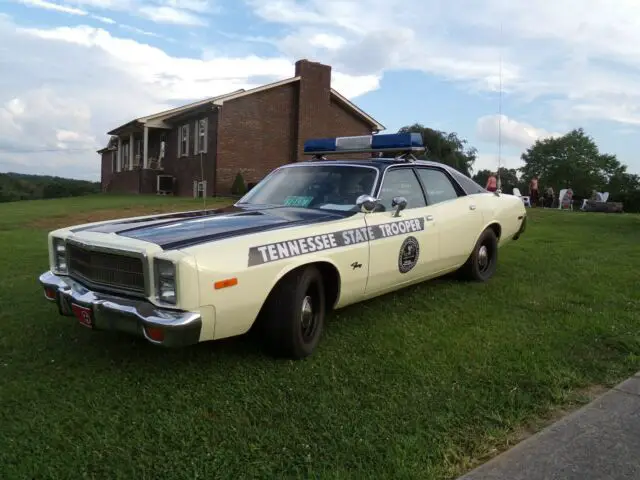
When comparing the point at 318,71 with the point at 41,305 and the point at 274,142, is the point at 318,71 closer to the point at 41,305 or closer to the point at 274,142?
the point at 274,142

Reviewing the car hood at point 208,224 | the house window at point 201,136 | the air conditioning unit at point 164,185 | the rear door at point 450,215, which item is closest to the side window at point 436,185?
the rear door at point 450,215

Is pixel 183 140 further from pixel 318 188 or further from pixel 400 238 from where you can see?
pixel 400 238

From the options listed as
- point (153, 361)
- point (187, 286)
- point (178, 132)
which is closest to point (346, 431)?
point (187, 286)

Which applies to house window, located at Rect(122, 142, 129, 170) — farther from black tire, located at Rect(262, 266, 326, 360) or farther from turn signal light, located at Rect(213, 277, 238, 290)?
turn signal light, located at Rect(213, 277, 238, 290)

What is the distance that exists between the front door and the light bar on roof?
27 cm

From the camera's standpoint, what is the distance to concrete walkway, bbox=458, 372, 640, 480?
102 inches

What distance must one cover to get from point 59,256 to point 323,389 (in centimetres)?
219

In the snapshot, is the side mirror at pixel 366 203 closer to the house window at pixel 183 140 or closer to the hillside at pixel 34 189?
the house window at pixel 183 140

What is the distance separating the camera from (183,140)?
26.7 m

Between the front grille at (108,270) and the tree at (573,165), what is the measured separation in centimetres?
6571

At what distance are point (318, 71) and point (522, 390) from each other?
2380cm

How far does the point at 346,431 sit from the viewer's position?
292 cm

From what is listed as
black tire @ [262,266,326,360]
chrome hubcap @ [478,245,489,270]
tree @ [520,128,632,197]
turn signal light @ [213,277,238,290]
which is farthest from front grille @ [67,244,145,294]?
tree @ [520,128,632,197]

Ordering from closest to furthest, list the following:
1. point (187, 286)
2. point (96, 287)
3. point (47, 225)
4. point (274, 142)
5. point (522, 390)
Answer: point (187, 286)
point (522, 390)
point (96, 287)
point (47, 225)
point (274, 142)
